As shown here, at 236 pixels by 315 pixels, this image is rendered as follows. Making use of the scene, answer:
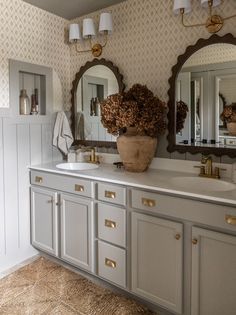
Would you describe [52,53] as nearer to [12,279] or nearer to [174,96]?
[174,96]

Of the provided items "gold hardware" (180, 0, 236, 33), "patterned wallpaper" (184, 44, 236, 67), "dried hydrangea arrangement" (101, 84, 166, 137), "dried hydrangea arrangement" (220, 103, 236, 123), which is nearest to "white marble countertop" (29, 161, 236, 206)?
"dried hydrangea arrangement" (101, 84, 166, 137)

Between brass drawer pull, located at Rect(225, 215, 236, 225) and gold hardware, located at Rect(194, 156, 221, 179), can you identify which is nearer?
brass drawer pull, located at Rect(225, 215, 236, 225)

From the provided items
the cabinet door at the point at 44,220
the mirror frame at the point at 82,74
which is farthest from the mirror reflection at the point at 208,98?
the cabinet door at the point at 44,220

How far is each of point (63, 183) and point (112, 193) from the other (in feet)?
1.65

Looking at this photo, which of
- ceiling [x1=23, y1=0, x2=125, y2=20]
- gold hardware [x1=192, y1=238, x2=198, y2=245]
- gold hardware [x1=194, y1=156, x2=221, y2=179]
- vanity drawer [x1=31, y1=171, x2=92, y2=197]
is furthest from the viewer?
ceiling [x1=23, y1=0, x2=125, y2=20]

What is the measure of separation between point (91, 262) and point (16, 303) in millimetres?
577

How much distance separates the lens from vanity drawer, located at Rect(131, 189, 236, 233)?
1.39 meters

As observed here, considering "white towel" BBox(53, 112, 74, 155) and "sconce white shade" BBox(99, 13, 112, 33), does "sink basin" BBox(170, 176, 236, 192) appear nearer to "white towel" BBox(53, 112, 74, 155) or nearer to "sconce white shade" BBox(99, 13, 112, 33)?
"white towel" BBox(53, 112, 74, 155)

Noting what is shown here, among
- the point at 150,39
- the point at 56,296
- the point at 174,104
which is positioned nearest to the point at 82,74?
the point at 150,39

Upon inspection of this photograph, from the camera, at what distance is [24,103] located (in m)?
2.39

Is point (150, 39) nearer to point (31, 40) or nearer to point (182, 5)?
point (182, 5)

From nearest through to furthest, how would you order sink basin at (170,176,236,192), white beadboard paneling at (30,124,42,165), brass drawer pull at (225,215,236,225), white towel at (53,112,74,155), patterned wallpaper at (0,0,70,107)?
brass drawer pull at (225,215,236,225) → sink basin at (170,176,236,192) → patterned wallpaper at (0,0,70,107) → white beadboard paneling at (30,124,42,165) → white towel at (53,112,74,155)

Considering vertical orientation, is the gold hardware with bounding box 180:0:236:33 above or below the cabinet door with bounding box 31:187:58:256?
above

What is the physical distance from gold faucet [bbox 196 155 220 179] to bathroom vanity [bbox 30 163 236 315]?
0.09m
